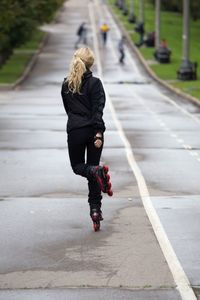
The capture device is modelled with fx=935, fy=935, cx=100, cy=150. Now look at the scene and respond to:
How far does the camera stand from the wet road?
799 centimetres

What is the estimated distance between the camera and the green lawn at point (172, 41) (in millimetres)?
46463

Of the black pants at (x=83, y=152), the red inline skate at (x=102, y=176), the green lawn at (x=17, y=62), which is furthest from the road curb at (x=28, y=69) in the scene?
the red inline skate at (x=102, y=176)

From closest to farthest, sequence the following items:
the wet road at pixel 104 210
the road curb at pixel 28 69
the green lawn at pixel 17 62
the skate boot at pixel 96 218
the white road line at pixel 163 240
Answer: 1. the white road line at pixel 163 240
2. the wet road at pixel 104 210
3. the skate boot at pixel 96 218
4. the road curb at pixel 28 69
5. the green lawn at pixel 17 62

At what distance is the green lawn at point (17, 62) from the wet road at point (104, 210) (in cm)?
2360

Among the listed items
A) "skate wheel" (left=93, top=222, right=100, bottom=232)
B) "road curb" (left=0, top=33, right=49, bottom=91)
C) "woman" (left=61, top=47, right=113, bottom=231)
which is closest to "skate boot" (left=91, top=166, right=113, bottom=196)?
"woman" (left=61, top=47, right=113, bottom=231)

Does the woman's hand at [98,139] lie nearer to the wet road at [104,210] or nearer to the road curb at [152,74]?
the wet road at [104,210]

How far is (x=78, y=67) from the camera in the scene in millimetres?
10211

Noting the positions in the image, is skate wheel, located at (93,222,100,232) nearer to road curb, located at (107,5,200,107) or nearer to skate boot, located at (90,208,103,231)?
skate boot, located at (90,208,103,231)

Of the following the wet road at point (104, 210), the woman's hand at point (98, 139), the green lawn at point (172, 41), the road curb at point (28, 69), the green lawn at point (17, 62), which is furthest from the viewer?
the green lawn at point (17, 62)

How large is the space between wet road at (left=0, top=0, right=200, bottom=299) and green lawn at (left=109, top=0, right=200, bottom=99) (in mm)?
15546

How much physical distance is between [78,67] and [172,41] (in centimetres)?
7790

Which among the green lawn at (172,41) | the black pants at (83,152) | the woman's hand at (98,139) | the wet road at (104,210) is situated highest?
the woman's hand at (98,139)

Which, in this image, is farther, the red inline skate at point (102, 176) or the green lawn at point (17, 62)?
the green lawn at point (17, 62)

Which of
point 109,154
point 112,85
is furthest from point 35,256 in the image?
point 112,85
